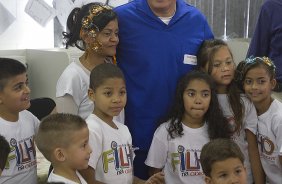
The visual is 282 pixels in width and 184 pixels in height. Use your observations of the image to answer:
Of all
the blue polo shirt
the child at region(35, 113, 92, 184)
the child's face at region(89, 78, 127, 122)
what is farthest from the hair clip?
the child at region(35, 113, 92, 184)

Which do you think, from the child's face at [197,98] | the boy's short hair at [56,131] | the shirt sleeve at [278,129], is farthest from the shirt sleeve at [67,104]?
the shirt sleeve at [278,129]

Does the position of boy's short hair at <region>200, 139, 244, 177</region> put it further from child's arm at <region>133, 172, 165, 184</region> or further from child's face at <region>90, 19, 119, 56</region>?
child's face at <region>90, 19, 119, 56</region>

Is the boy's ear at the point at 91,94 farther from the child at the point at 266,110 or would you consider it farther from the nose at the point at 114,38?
the child at the point at 266,110

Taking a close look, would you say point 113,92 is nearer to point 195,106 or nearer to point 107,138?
point 107,138

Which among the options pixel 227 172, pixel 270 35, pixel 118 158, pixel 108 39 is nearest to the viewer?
pixel 227 172

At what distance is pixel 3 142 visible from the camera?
1.37 metres

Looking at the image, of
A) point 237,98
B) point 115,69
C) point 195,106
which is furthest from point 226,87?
point 115,69

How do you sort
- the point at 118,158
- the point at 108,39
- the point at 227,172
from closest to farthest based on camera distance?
the point at 227,172, the point at 118,158, the point at 108,39

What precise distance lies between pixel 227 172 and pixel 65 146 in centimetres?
62

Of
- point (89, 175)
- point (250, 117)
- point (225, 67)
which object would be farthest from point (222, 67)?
point (89, 175)

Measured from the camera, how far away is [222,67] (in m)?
1.93

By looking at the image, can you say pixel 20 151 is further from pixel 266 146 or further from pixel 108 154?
pixel 266 146

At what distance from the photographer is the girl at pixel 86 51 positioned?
170 centimetres

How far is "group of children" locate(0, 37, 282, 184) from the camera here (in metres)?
1.47
